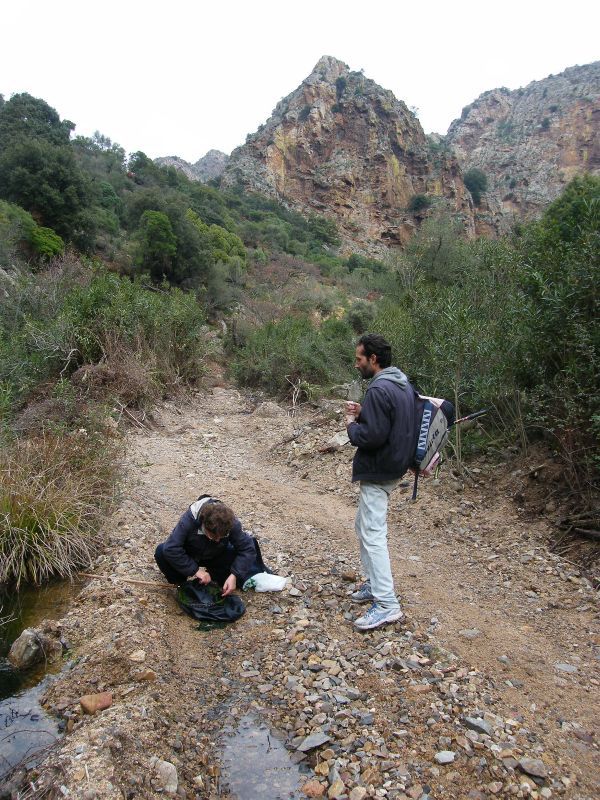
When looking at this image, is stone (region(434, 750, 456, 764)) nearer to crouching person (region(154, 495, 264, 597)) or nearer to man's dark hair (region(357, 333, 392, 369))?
crouching person (region(154, 495, 264, 597))

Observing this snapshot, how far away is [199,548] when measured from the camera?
11.4ft

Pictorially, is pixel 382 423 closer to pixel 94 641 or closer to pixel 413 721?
pixel 413 721

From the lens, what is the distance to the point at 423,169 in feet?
188

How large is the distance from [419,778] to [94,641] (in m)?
1.91

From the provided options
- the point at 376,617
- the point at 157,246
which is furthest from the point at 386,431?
the point at 157,246

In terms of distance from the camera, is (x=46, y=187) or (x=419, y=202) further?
(x=419, y=202)

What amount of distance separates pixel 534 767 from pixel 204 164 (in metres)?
99.3

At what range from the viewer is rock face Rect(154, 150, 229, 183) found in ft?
267

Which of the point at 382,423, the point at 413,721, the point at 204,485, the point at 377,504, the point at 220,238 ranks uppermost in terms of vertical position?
the point at 220,238

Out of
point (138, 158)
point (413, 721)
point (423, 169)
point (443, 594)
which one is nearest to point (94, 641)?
point (413, 721)

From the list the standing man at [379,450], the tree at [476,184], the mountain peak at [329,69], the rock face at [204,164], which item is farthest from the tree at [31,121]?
the rock face at [204,164]

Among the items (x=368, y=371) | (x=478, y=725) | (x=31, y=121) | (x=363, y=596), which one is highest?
(x=31, y=121)

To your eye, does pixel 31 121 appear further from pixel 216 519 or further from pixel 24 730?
pixel 24 730

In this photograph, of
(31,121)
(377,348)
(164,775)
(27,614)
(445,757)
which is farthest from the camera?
(31,121)
